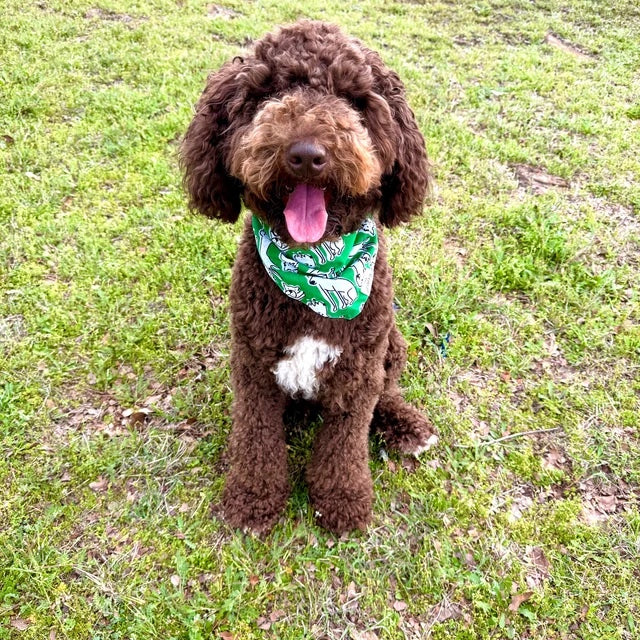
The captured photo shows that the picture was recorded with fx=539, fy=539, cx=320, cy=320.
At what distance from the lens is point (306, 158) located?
1.82m

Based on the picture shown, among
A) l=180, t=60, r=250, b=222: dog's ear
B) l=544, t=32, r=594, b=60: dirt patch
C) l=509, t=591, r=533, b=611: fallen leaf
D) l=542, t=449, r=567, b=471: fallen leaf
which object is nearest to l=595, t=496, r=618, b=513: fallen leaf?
l=542, t=449, r=567, b=471: fallen leaf

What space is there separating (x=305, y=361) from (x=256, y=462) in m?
0.70

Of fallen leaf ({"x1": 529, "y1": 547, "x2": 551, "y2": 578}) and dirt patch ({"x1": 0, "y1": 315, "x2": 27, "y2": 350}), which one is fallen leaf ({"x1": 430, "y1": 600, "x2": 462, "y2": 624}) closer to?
fallen leaf ({"x1": 529, "y1": 547, "x2": 551, "y2": 578})

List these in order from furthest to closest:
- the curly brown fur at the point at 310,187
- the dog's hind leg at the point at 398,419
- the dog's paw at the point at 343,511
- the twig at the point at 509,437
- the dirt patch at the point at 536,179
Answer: the dirt patch at the point at 536,179 < the twig at the point at 509,437 < the dog's hind leg at the point at 398,419 < the dog's paw at the point at 343,511 < the curly brown fur at the point at 310,187

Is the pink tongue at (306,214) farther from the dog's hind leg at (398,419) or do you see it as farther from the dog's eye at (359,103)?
the dog's hind leg at (398,419)

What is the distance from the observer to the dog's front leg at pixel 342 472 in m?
2.70

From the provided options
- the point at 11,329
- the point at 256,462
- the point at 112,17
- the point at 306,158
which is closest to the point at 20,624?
the point at 256,462

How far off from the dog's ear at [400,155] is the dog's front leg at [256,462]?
106 centimetres

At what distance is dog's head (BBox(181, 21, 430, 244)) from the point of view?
187cm

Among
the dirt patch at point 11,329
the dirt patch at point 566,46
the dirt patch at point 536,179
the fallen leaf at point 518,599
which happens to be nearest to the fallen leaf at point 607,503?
the fallen leaf at point 518,599

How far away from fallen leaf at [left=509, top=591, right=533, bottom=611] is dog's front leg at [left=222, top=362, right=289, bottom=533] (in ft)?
3.99

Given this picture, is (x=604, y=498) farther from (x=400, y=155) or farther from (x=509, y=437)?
(x=400, y=155)

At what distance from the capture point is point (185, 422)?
328cm

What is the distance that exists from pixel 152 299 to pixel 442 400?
2.13 metres
